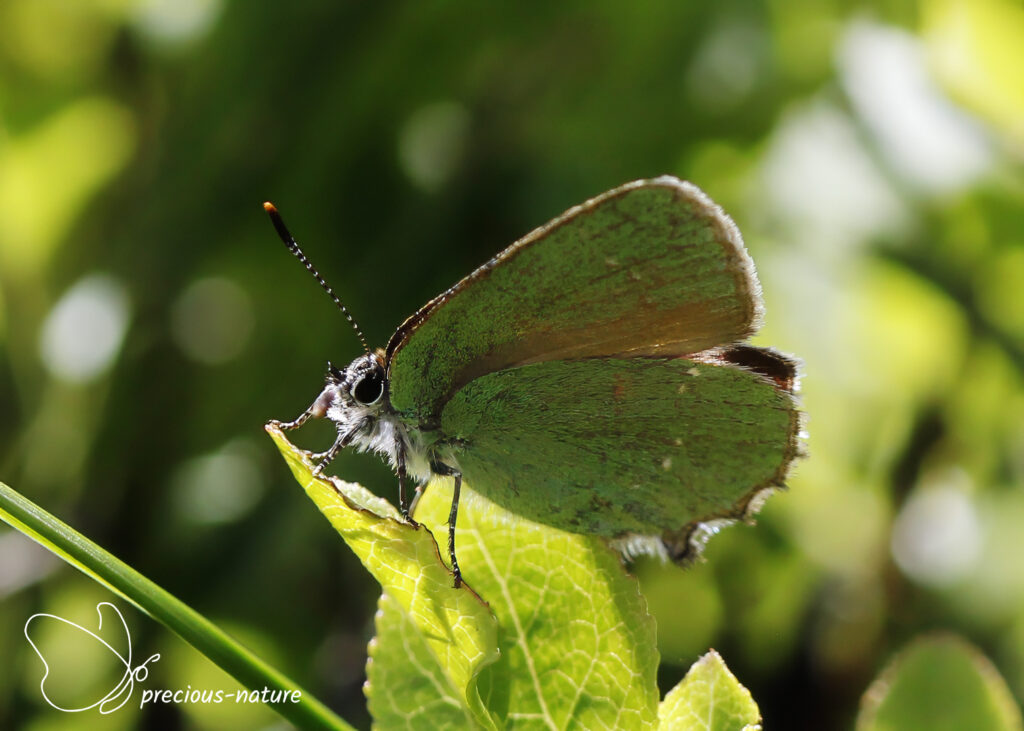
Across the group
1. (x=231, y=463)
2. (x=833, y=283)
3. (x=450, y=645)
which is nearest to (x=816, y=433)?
(x=833, y=283)

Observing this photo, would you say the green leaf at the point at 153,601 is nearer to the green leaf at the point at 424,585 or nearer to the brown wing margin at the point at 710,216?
the green leaf at the point at 424,585

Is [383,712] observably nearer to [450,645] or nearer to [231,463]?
[450,645]

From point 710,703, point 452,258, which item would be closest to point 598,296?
point 710,703

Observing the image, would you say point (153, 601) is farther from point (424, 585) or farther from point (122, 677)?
point (122, 677)

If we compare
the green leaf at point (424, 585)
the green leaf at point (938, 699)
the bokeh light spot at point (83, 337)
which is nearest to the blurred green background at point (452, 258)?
the bokeh light spot at point (83, 337)

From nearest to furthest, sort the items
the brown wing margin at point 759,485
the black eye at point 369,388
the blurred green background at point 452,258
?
the brown wing margin at point 759,485 → the black eye at point 369,388 → the blurred green background at point 452,258

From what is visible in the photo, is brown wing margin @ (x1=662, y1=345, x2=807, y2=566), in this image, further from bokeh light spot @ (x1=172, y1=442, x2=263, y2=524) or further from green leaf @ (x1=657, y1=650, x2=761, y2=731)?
bokeh light spot @ (x1=172, y1=442, x2=263, y2=524)
